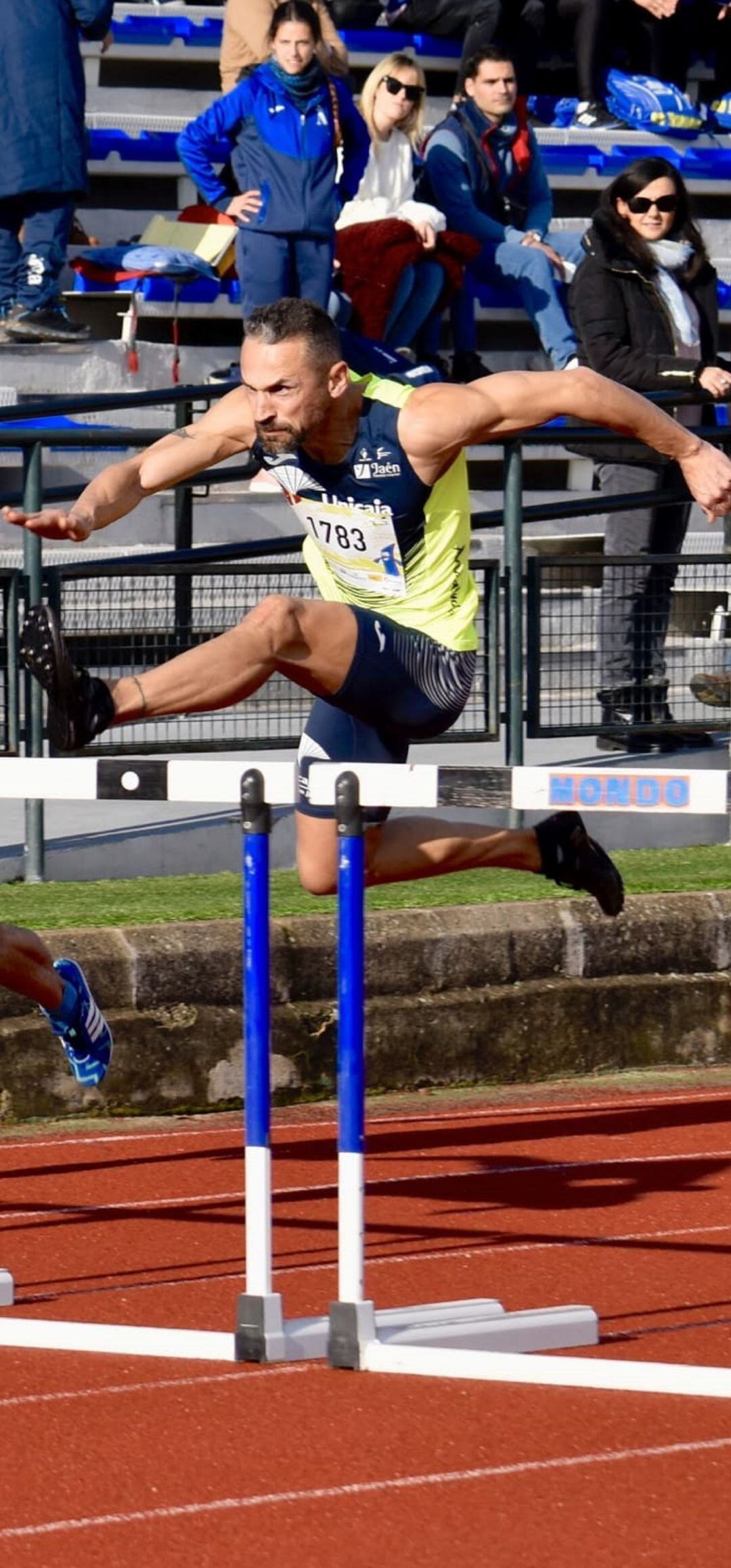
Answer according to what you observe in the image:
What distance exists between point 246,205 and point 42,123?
121 centimetres

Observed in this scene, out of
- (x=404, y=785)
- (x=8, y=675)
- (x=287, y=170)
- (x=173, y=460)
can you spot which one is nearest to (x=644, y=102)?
(x=287, y=170)

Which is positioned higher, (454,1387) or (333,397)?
(333,397)

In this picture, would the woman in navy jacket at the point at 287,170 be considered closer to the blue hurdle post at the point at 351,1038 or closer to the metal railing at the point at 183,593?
the metal railing at the point at 183,593

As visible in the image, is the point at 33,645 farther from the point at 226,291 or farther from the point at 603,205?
the point at 226,291

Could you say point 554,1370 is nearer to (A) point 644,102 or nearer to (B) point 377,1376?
(B) point 377,1376

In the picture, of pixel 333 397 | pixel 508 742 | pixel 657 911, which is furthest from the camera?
pixel 508 742

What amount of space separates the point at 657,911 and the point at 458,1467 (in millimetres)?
4019

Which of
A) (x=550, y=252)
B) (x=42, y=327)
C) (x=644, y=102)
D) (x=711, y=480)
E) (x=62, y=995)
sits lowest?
(x=62, y=995)

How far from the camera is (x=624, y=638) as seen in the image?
9.35m

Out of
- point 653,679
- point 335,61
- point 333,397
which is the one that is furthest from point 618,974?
point 335,61

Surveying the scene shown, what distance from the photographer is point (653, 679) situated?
942 centimetres

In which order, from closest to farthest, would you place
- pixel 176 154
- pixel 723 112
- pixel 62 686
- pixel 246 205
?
pixel 62 686 → pixel 246 205 → pixel 176 154 → pixel 723 112

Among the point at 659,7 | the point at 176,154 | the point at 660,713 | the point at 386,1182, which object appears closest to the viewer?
the point at 386,1182

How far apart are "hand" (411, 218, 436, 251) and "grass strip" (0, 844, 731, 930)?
4383mm
